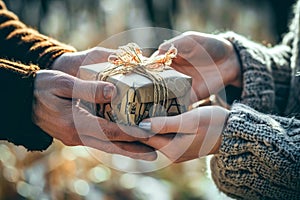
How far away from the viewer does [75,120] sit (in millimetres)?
1268

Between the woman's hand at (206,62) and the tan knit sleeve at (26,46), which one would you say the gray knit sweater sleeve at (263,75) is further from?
the tan knit sleeve at (26,46)

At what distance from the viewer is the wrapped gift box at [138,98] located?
1.17 m

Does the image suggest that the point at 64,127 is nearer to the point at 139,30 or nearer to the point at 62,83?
the point at 62,83


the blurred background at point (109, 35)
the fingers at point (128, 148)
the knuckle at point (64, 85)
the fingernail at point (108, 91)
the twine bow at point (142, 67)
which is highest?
the twine bow at point (142, 67)

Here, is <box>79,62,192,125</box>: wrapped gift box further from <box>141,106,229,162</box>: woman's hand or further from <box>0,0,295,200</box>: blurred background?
<box>0,0,295,200</box>: blurred background

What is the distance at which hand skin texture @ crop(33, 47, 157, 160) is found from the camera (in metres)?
1.24

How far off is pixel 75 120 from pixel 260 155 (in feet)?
1.21

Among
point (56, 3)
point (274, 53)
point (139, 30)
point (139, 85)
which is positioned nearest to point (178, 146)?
point (139, 85)

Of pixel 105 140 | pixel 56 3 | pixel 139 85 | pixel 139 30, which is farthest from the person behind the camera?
pixel 56 3

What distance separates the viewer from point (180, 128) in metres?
1.24

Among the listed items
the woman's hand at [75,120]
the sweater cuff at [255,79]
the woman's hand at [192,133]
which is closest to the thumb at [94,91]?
the woman's hand at [75,120]

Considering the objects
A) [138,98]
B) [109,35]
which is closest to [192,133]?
[138,98]

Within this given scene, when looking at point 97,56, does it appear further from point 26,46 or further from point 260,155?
point 260,155

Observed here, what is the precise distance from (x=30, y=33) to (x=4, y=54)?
0.09 metres
